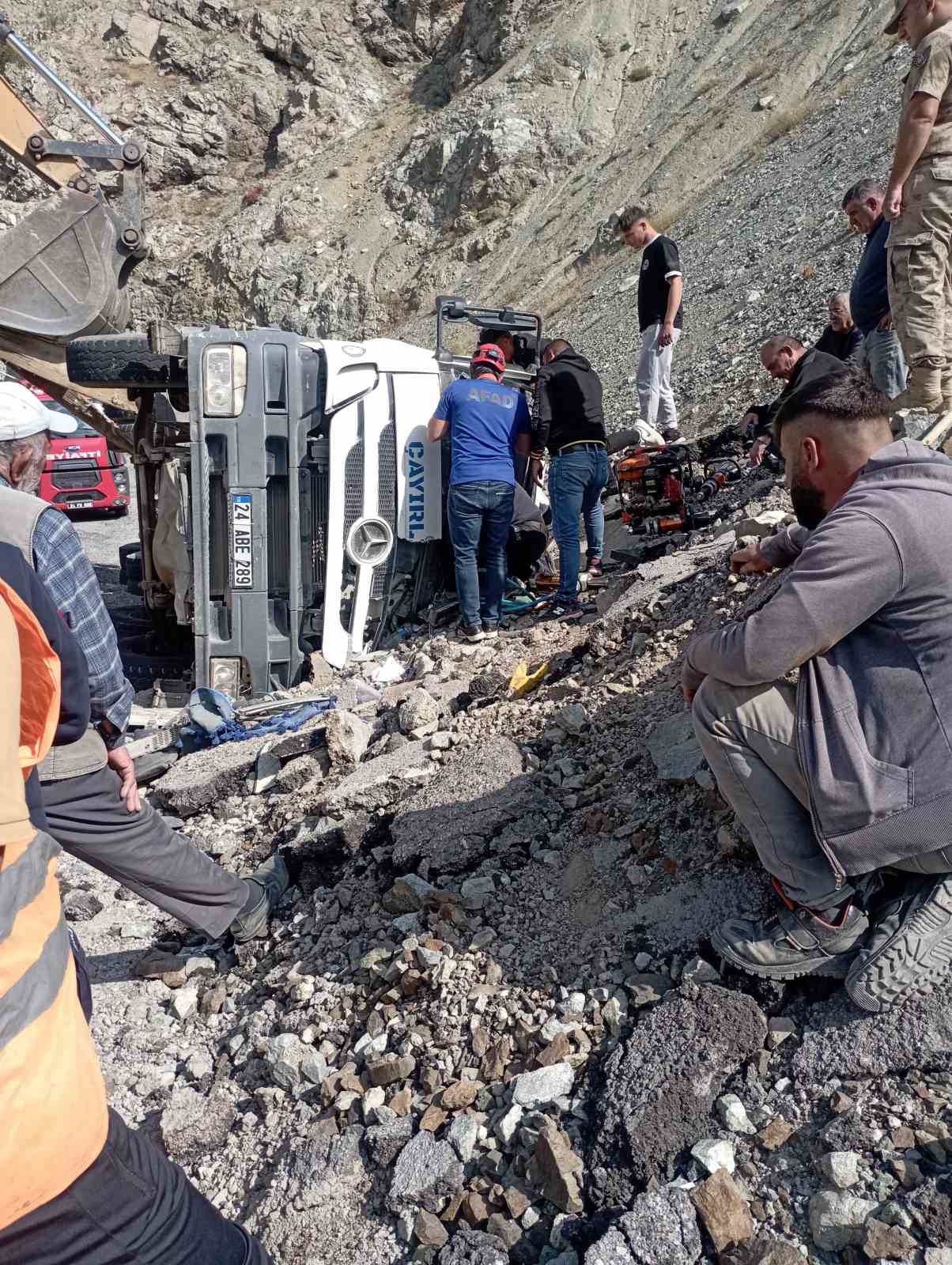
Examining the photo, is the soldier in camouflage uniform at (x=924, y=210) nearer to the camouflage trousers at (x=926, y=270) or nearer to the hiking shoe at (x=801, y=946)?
the camouflage trousers at (x=926, y=270)

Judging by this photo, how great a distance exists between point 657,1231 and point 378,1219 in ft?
2.27

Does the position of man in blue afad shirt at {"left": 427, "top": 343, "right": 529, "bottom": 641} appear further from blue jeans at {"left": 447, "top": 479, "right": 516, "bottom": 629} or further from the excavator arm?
the excavator arm

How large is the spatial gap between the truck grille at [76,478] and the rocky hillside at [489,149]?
22.6 feet

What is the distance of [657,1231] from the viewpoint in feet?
6.49

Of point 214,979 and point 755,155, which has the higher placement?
point 755,155

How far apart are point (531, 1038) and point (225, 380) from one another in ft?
14.6

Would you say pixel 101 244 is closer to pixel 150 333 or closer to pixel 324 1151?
pixel 150 333

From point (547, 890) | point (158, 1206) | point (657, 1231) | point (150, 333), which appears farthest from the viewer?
point (150, 333)

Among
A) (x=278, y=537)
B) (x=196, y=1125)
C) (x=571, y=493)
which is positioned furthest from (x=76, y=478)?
(x=196, y=1125)

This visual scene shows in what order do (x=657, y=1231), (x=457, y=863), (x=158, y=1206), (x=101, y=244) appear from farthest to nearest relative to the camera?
(x=101, y=244)
(x=457, y=863)
(x=657, y=1231)
(x=158, y=1206)

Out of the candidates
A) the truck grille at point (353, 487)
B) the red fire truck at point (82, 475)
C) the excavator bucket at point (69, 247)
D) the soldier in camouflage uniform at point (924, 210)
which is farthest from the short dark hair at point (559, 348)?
the red fire truck at point (82, 475)

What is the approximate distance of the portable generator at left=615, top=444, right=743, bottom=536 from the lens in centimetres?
684

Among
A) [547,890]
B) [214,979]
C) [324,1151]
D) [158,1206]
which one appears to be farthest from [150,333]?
[158,1206]

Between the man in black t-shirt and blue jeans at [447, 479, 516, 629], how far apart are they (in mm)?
2587
